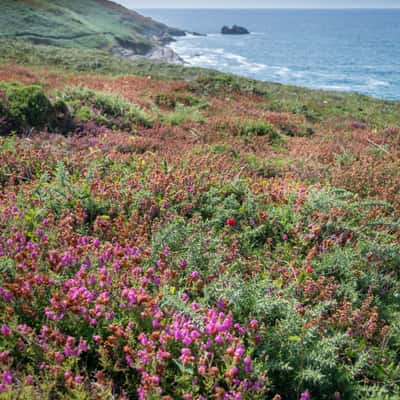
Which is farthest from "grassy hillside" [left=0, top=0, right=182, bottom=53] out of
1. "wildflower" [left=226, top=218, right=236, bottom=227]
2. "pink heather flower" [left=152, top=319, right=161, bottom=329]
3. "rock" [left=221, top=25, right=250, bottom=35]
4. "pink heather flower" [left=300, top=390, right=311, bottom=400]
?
"rock" [left=221, top=25, right=250, bottom=35]

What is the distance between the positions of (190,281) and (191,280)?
20 millimetres

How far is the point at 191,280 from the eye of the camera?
376 centimetres

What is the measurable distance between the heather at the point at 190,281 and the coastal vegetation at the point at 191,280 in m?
0.02

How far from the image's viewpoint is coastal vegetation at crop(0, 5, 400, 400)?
2.85 meters

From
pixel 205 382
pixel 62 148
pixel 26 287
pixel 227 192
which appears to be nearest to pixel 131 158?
pixel 62 148

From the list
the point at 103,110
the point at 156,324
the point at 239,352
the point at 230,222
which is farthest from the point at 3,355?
the point at 103,110

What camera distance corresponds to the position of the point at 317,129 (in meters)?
14.2

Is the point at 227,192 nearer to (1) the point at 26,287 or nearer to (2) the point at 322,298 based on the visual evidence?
(2) the point at 322,298

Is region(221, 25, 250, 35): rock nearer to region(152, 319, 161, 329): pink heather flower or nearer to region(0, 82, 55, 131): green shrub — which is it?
region(0, 82, 55, 131): green shrub

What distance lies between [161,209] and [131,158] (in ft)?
7.71

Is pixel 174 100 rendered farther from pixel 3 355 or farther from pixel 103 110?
pixel 3 355

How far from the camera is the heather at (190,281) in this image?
9.34ft

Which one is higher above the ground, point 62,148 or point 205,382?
point 62,148

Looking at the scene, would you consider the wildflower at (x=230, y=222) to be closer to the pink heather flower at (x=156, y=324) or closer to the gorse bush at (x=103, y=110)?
the pink heather flower at (x=156, y=324)
